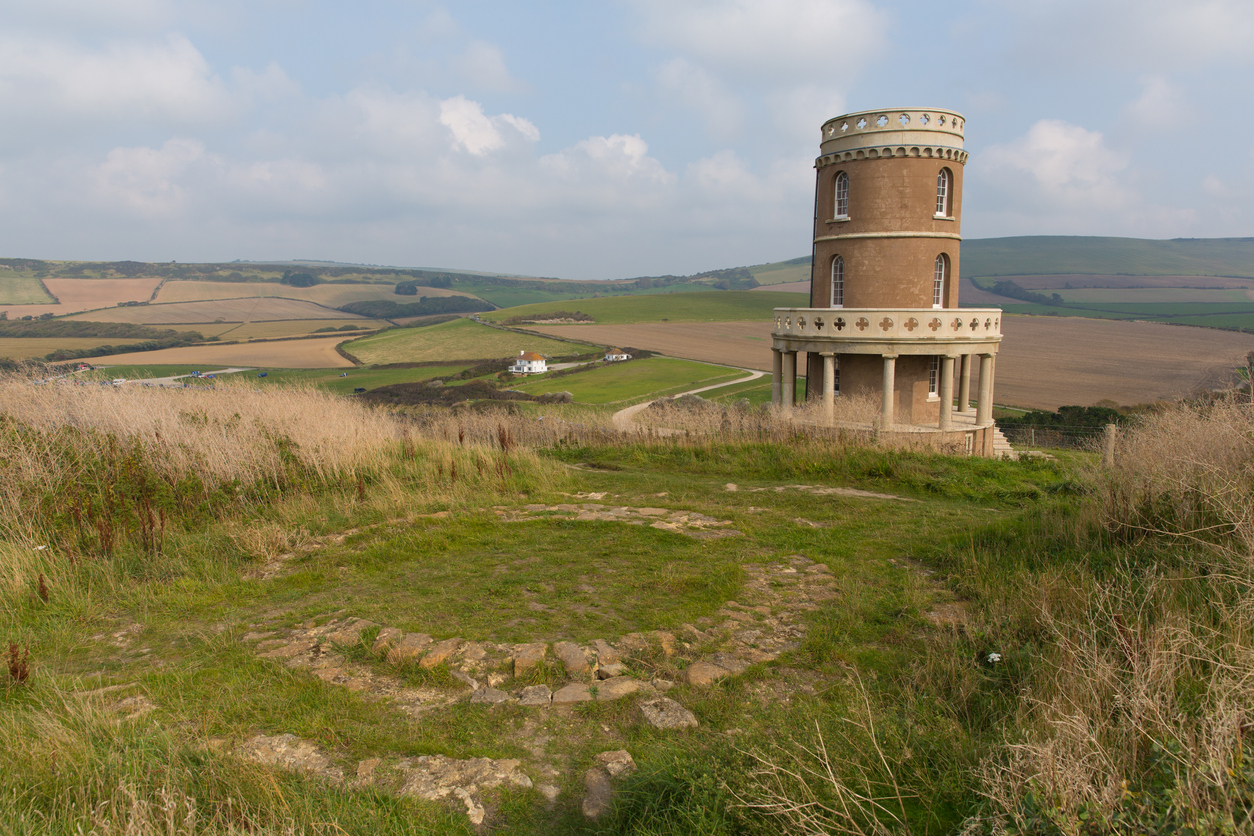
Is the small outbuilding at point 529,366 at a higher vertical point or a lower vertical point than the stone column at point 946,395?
lower

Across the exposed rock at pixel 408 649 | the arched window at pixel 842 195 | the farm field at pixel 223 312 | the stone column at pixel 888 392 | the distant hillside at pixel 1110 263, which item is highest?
the distant hillside at pixel 1110 263

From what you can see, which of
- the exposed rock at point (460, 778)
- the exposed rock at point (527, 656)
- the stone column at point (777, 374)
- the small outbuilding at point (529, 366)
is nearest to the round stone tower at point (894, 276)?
the stone column at point (777, 374)

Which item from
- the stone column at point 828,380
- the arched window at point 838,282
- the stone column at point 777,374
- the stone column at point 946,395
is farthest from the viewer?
the stone column at point 777,374

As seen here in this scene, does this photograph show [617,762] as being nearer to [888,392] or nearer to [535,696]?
[535,696]

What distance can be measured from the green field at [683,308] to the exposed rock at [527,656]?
323ft

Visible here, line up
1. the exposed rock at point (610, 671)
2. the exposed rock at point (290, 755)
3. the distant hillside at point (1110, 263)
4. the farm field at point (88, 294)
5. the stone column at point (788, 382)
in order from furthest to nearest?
the distant hillside at point (1110, 263) < the farm field at point (88, 294) < the stone column at point (788, 382) < the exposed rock at point (610, 671) < the exposed rock at point (290, 755)

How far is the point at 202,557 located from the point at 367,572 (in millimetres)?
1941

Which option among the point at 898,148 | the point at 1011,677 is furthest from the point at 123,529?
the point at 898,148

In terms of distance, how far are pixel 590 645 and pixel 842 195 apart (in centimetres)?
2036

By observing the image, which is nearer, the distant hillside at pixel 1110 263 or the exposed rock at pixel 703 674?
the exposed rock at pixel 703 674

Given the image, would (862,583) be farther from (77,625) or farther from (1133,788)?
(77,625)

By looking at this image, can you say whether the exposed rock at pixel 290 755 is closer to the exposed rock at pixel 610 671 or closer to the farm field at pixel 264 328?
the exposed rock at pixel 610 671

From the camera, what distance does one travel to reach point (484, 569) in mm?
7707

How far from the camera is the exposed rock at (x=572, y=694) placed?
4.98 meters
